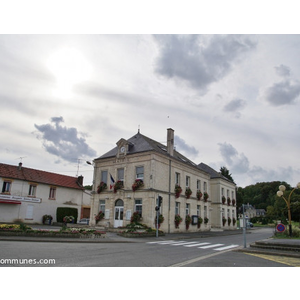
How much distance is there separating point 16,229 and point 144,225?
1107cm

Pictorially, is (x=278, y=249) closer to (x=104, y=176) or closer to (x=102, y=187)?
(x=102, y=187)

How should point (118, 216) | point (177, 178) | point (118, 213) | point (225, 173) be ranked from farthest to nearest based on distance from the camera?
point (225, 173), point (177, 178), point (118, 213), point (118, 216)

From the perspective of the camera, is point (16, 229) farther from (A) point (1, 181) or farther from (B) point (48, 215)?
(B) point (48, 215)

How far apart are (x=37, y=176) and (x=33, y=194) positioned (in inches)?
103

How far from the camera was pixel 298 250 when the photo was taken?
1240cm

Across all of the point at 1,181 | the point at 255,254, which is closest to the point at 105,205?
the point at 1,181

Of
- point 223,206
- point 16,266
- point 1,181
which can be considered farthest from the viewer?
point 223,206

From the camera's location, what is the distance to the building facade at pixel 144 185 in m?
26.2

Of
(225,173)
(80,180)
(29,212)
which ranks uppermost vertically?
(225,173)

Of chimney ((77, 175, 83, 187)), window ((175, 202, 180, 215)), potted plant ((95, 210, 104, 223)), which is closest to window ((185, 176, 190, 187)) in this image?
window ((175, 202, 180, 215))

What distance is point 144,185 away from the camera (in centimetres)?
2628

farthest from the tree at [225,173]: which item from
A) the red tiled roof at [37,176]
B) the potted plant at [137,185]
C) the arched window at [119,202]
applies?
the potted plant at [137,185]

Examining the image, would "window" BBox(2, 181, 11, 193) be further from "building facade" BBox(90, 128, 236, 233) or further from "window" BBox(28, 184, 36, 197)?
"building facade" BBox(90, 128, 236, 233)

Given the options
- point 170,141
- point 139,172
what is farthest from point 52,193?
point 170,141
